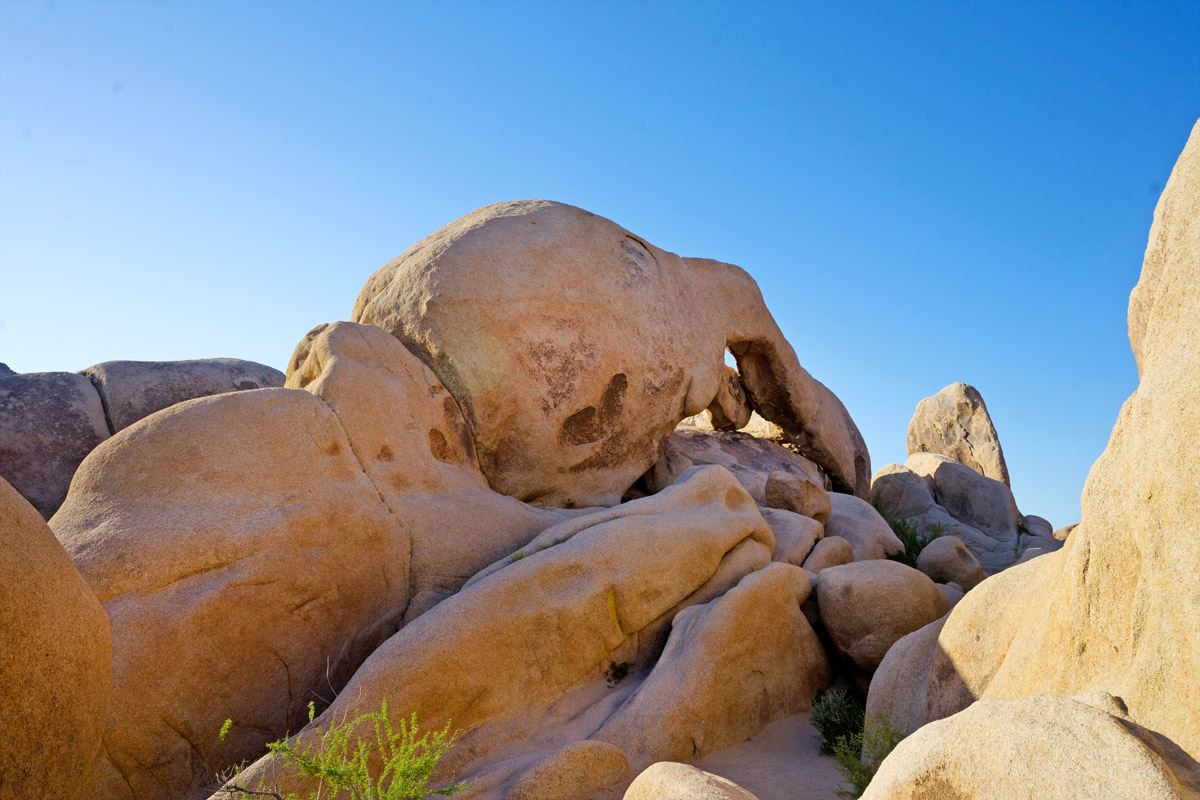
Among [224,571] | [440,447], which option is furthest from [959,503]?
[224,571]

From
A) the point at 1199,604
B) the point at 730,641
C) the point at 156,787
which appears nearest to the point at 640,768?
the point at 730,641

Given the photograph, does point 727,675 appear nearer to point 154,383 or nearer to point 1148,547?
point 1148,547

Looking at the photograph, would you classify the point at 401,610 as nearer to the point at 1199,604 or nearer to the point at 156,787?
the point at 156,787

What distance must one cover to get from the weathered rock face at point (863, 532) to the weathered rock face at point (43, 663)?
8.34 metres

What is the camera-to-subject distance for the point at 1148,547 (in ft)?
12.3

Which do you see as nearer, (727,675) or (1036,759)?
(1036,759)

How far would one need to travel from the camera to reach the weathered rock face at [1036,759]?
9.23 feet

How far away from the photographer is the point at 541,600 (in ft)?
22.3

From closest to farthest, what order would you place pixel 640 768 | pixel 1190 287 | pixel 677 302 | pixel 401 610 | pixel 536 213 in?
pixel 1190 287, pixel 640 768, pixel 401 610, pixel 536 213, pixel 677 302

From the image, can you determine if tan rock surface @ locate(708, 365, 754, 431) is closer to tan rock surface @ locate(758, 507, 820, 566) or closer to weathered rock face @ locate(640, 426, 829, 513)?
weathered rock face @ locate(640, 426, 829, 513)

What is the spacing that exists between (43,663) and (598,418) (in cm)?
697

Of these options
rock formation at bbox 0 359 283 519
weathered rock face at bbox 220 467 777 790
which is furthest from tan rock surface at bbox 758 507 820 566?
rock formation at bbox 0 359 283 519

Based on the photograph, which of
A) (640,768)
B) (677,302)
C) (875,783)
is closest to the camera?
(875,783)

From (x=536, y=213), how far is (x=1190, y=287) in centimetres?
747
